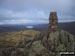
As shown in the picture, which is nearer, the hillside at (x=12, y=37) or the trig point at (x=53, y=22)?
the hillside at (x=12, y=37)

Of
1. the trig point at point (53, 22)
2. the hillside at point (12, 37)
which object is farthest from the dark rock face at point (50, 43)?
the hillside at point (12, 37)

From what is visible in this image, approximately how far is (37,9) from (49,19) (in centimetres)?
69

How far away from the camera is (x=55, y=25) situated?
4676mm

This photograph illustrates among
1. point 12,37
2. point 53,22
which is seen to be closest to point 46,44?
point 53,22

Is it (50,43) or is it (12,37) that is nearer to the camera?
(12,37)

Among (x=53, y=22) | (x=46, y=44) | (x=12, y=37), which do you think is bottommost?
(x=46, y=44)

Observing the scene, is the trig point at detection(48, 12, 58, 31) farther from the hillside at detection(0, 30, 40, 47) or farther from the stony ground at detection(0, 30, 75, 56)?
the hillside at detection(0, 30, 40, 47)

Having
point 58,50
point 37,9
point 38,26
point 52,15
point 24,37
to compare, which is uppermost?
point 37,9

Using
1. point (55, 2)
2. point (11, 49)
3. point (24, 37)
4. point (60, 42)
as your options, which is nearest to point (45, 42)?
point (60, 42)

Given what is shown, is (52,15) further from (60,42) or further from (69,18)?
(60,42)

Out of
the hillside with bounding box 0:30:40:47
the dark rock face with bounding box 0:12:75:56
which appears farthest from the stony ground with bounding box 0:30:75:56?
the hillside with bounding box 0:30:40:47

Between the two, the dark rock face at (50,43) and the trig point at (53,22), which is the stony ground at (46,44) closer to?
the dark rock face at (50,43)

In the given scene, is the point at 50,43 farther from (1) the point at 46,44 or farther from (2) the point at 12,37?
(2) the point at 12,37

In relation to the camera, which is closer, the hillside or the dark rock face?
the hillside
